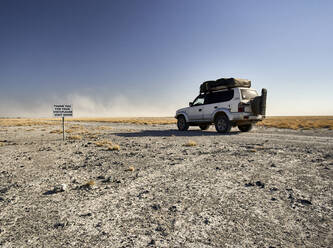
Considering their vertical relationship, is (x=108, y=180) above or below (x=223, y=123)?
below

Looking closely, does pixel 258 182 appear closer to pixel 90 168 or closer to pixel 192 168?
pixel 192 168

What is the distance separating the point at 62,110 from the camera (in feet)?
33.1

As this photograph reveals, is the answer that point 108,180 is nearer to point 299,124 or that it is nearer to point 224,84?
point 224,84

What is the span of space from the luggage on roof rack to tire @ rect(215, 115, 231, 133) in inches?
72.4

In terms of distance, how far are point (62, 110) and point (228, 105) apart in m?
9.37

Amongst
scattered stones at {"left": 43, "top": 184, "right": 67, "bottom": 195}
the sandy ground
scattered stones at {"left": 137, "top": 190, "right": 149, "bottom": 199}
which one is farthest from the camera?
scattered stones at {"left": 43, "top": 184, "right": 67, "bottom": 195}

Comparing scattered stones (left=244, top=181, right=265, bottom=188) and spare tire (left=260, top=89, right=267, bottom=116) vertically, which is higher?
spare tire (left=260, top=89, right=267, bottom=116)

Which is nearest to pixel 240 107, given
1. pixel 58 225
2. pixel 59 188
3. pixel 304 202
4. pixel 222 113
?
pixel 222 113

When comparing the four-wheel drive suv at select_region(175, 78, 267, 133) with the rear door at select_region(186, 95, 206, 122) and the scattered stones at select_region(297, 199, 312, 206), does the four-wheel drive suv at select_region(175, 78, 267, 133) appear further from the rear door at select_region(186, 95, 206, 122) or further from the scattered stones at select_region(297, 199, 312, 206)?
the scattered stones at select_region(297, 199, 312, 206)

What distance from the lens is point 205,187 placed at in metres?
3.14

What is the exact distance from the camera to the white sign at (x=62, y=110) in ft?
32.3

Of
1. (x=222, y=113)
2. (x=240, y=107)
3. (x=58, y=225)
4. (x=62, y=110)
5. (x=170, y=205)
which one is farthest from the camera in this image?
(x=222, y=113)

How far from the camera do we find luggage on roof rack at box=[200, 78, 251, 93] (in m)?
10.7

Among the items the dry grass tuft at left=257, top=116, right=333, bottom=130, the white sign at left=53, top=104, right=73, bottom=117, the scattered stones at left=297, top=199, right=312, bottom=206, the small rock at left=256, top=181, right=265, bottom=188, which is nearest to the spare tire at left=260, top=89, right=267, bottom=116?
the small rock at left=256, top=181, right=265, bottom=188
